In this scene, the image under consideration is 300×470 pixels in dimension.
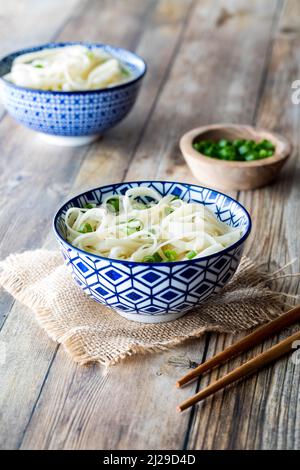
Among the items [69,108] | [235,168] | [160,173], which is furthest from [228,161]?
[69,108]

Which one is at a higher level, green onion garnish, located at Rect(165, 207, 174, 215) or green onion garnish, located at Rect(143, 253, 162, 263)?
green onion garnish, located at Rect(143, 253, 162, 263)

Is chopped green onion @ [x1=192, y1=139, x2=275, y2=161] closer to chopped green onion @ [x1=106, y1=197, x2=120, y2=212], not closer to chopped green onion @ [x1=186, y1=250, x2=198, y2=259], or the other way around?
chopped green onion @ [x1=106, y1=197, x2=120, y2=212]

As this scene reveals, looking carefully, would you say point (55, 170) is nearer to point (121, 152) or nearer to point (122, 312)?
point (121, 152)

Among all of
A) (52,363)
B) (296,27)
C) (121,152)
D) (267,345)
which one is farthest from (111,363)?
(296,27)

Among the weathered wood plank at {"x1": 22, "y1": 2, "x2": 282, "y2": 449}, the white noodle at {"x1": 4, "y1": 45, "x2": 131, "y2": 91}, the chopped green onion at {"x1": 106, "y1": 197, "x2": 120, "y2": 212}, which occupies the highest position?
the chopped green onion at {"x1": 106, "y1": 197, "x2": 120, "y2": 212}

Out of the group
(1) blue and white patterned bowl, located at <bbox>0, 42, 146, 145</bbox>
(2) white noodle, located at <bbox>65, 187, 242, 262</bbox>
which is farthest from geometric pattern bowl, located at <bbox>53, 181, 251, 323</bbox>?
(1) blue and white patterned bowl, located at <bbox>0, 42, 146, 145</bbox>

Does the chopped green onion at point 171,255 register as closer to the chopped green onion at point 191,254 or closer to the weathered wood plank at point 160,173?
the chopped green onion at point 191,254

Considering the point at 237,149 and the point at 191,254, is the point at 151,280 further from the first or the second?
the point at 237,149
